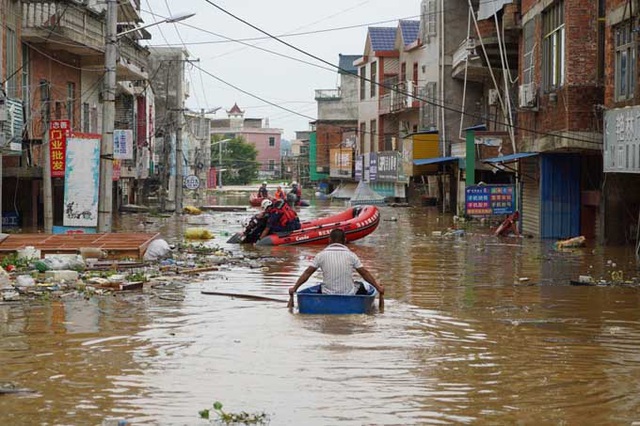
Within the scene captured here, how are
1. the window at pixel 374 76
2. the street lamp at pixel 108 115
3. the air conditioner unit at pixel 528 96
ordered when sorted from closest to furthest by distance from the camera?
the street lamp at pixel 108 115 < the air conditioner unit at pixel 528 96 < the window at pixel 374 76

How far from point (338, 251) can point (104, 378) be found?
16.0ft

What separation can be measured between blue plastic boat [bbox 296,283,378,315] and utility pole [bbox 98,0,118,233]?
1145 cm

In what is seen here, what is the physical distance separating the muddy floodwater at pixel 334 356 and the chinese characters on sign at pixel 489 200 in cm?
1250

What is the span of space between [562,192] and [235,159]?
9537 cm

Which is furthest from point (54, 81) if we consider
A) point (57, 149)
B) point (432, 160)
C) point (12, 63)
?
point (432, 160)

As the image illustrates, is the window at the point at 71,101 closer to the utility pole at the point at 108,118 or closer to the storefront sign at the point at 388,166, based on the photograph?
the utility pole at the point at 108,118

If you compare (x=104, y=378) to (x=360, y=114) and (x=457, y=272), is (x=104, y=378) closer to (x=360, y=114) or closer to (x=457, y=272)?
(x=457, y=272)

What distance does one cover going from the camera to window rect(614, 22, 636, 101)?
2148cm

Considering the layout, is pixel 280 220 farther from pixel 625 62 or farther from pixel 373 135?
pixel 373 135

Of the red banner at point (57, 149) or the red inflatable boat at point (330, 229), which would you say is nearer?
the red banner at point (57, 149)

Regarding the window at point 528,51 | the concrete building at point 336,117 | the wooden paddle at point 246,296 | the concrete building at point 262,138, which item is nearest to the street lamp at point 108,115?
the wooden paddle at point 246,296

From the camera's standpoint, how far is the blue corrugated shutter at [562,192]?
2866 centimetres

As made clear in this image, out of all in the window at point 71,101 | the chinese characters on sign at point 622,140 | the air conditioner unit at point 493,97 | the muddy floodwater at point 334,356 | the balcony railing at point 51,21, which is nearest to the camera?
the muddy floodwater at point 334,356

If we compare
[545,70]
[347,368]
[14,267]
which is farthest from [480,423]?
[545,70]
